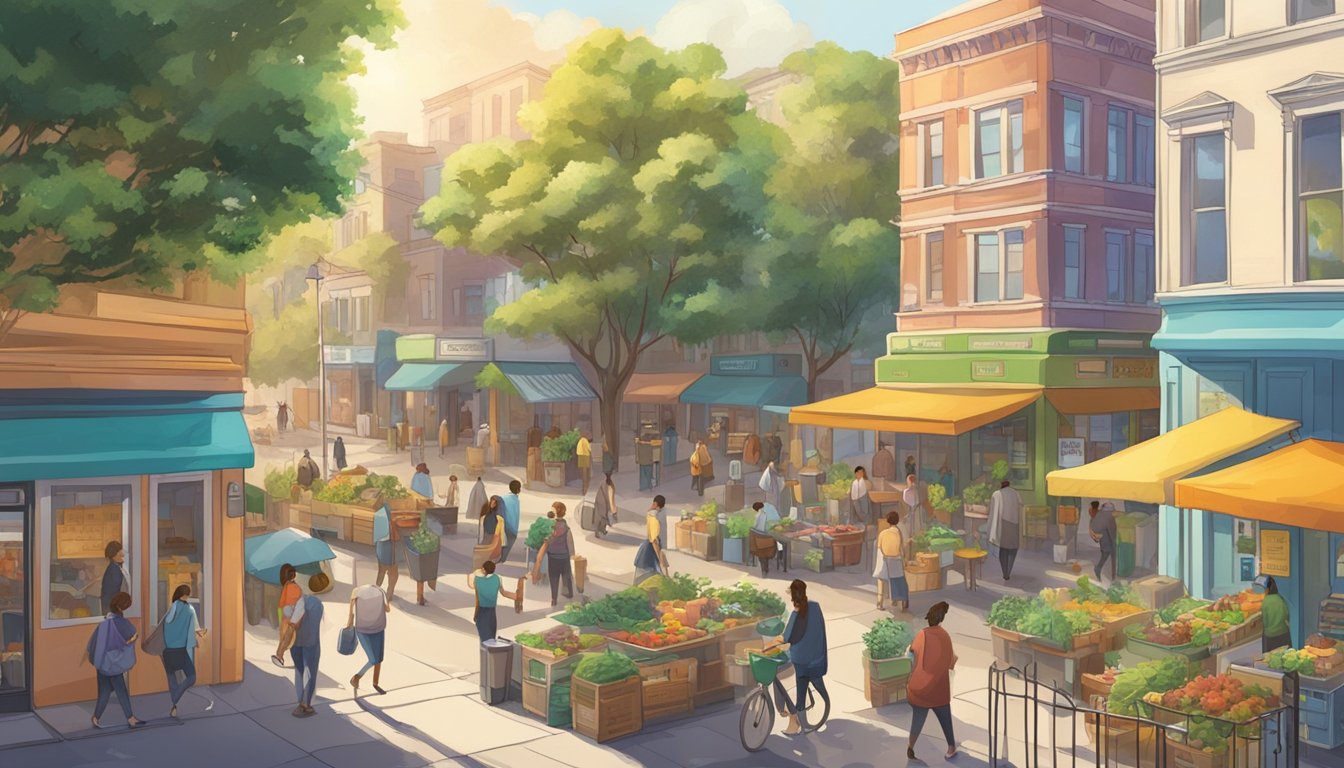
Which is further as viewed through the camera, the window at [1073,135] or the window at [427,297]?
the window at [427,297]

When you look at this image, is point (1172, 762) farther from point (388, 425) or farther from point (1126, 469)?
point (388, 425)

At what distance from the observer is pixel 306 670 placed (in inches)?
552

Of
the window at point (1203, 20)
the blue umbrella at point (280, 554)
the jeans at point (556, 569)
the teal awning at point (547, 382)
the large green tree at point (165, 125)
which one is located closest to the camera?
the large green tree at point (165, 125)

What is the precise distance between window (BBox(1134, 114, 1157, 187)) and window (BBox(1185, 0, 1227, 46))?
11.6 m

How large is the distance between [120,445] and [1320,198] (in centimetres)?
1648

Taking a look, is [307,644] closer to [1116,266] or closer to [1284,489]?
[1284,489]

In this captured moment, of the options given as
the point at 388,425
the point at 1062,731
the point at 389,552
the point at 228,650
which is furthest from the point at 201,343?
the point at 388,425

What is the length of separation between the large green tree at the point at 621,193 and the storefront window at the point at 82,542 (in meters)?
21.1

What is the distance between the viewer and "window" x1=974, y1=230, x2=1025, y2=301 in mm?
28766

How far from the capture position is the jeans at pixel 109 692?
1322 cm

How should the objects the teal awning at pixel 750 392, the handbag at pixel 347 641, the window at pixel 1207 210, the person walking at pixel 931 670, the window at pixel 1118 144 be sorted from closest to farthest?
the person walking at pixel 931 670
the handbag at pixel 347 641
the window at pixel 1207 210
the window at pixel 1118 144
the teal awning at pixel 750 392

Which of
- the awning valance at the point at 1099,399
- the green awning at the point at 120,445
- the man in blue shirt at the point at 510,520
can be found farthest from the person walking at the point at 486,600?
the awning valance at the point at 1099,399

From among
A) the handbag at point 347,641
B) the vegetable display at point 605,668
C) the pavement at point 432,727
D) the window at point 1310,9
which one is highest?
the window at point 1310,9

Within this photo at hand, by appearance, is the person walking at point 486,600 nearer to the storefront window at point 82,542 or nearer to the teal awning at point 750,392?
the storefront window at point 82,542
